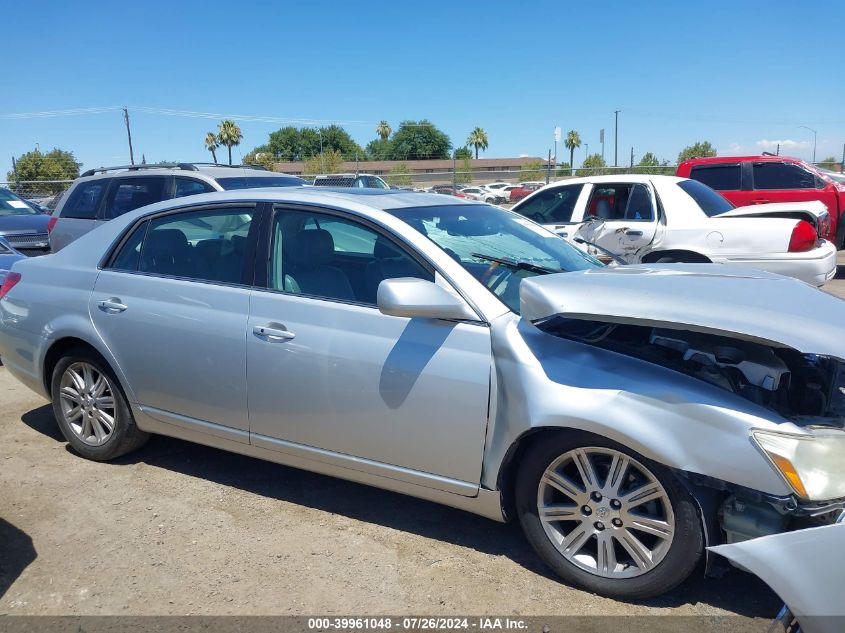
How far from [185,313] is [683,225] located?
18.3 ft

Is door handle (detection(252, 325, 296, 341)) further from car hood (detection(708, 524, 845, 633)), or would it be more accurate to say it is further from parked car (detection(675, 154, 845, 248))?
parked car (detection(675, 154, 845, 248))

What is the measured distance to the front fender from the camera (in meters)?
2.46

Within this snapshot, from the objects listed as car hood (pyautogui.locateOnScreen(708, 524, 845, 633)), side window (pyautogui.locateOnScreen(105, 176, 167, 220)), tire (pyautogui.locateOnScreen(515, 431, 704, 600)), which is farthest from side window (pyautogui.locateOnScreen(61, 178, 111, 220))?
car hood (pyautogui.locateOnScreen(708, 524, 845, 633))

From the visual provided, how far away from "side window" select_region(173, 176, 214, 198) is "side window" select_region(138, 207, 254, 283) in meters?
4.32

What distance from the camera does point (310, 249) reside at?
12.0ft

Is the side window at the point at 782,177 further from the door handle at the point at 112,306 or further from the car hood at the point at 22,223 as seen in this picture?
the car hood at the point at 22,223

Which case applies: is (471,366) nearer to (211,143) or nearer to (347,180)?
(347,180)

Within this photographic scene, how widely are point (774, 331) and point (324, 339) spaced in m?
1.92

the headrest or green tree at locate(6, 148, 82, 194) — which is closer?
the headrest

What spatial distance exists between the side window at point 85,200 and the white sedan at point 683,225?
5.43 m

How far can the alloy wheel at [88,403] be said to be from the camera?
4219 millimetres

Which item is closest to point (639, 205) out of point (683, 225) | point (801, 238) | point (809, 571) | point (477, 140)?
point (683, 225)

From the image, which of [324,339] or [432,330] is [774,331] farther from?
[324,339]

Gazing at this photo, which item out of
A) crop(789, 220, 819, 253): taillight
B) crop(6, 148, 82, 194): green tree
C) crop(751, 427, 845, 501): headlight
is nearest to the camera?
crop(751, 427, 845, 501): headlight
